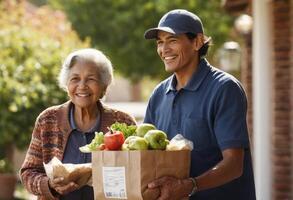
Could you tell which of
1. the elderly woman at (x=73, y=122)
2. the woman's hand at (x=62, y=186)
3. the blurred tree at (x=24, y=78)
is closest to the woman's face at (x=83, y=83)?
the elderly woman at (x=73, y=122)

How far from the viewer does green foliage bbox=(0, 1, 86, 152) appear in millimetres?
13461

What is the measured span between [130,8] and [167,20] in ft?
77.7

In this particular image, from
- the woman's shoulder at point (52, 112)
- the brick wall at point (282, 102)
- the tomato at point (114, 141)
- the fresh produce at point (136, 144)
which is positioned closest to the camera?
the fresh produce at point (136, 144)

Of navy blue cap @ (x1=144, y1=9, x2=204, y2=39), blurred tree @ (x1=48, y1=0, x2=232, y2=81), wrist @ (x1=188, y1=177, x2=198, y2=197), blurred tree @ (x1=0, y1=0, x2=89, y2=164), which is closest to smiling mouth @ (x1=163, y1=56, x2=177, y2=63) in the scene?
navy blue cap @ (x1=144, y1=9, x2=204, y2=39)

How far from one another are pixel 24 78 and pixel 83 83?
29.2ft

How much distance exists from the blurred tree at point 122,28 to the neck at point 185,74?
71.7 feet

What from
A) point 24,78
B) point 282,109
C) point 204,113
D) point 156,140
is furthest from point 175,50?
point 24,78

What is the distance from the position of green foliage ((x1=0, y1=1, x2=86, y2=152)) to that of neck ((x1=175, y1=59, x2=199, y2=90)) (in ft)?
29.1

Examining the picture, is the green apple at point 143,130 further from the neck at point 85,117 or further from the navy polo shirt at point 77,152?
the neck at point 85,117

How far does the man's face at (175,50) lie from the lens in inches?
172

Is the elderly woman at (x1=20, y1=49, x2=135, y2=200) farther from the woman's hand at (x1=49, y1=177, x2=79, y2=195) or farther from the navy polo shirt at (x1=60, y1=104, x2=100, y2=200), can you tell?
the woman's hand at (x1=49, y1=177, x2=79, y2=195)

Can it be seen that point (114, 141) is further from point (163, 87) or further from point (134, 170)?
point (163, 87)

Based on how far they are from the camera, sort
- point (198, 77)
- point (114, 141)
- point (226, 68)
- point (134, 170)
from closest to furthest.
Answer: point (134, 170) → point (114, 141) → point (198, 77) → point (226, 68)

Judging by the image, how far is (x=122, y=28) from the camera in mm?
28531
